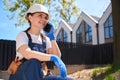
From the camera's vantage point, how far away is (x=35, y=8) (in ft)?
10.2

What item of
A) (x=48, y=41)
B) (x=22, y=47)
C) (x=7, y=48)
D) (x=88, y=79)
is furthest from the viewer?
(x=7, y=48)

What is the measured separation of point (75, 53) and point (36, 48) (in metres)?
14.5

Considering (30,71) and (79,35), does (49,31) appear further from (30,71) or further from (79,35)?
(79,35)

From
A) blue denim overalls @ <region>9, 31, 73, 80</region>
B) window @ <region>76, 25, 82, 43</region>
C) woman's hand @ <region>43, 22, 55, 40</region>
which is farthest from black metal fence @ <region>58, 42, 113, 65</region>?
window @ <region>76, 25, 82, 43</region>

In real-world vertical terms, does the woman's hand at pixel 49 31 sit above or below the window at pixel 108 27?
below

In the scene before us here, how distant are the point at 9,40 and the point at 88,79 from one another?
188 inches

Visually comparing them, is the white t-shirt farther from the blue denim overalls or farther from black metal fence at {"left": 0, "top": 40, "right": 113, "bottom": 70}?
black metal fence at {"left": 0, "top": 40, "right": 113, "bottom": 70}

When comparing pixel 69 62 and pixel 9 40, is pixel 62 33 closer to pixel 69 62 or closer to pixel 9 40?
pixel 69 62

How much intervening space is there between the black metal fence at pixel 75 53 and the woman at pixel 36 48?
10.4 metres

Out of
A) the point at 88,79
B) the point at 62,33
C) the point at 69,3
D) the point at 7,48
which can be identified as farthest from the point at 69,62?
the point at 62,33

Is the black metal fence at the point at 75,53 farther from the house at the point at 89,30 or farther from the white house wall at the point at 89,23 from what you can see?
the white house wall at the point at 89,23

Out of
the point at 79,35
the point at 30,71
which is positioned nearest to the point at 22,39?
the point at 30,71

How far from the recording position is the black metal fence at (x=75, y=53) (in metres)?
13.5

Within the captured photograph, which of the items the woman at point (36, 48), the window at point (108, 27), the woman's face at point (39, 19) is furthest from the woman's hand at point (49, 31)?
the window at point (108, 27)
